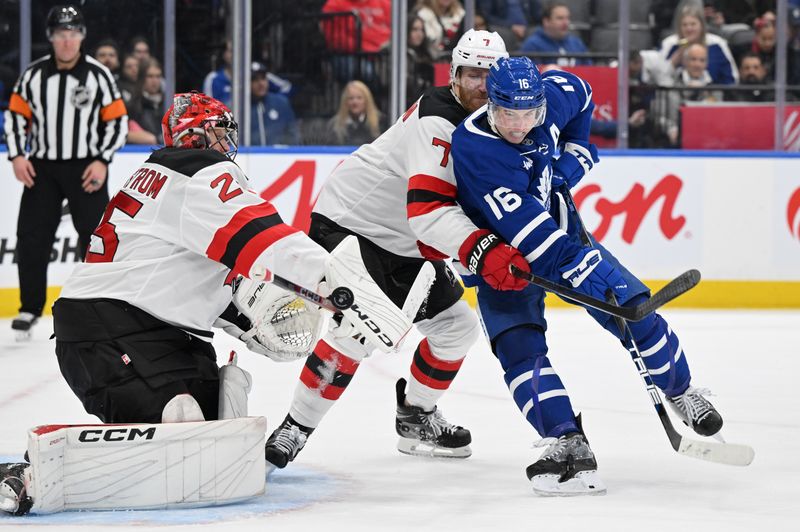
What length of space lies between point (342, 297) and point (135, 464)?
0.51m

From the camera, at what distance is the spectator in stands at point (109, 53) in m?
6.68

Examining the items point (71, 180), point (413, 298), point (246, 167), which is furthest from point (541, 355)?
point (246, 167)

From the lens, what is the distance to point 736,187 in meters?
6.68

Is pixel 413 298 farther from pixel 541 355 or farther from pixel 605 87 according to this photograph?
pixel 605 87

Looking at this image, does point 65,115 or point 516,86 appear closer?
point 516,86

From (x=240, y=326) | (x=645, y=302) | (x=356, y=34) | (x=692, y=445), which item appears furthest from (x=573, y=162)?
(x=356, y=34)

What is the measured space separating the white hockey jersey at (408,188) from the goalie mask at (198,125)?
44cm

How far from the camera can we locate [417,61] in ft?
22.5

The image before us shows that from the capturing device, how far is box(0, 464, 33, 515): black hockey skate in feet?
8.55

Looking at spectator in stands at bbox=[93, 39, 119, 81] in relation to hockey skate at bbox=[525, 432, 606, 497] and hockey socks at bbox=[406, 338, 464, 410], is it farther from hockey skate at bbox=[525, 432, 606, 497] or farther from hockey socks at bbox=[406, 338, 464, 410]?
hockey skate at bbox=[525, 432, 606, 497]

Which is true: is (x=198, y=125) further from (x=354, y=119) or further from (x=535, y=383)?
(x=354, y=119)

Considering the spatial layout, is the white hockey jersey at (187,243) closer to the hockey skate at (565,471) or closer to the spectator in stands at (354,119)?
the hockey skate at (565,471)

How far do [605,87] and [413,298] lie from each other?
158 inches

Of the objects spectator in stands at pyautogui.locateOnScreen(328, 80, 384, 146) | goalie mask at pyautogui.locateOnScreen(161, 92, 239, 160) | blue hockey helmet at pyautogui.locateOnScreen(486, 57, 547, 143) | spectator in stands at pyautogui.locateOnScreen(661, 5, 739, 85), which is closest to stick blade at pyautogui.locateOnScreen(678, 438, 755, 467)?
blue hockey helmet at pyautogui.locateOnScreen(486, 57, 547, 143)
